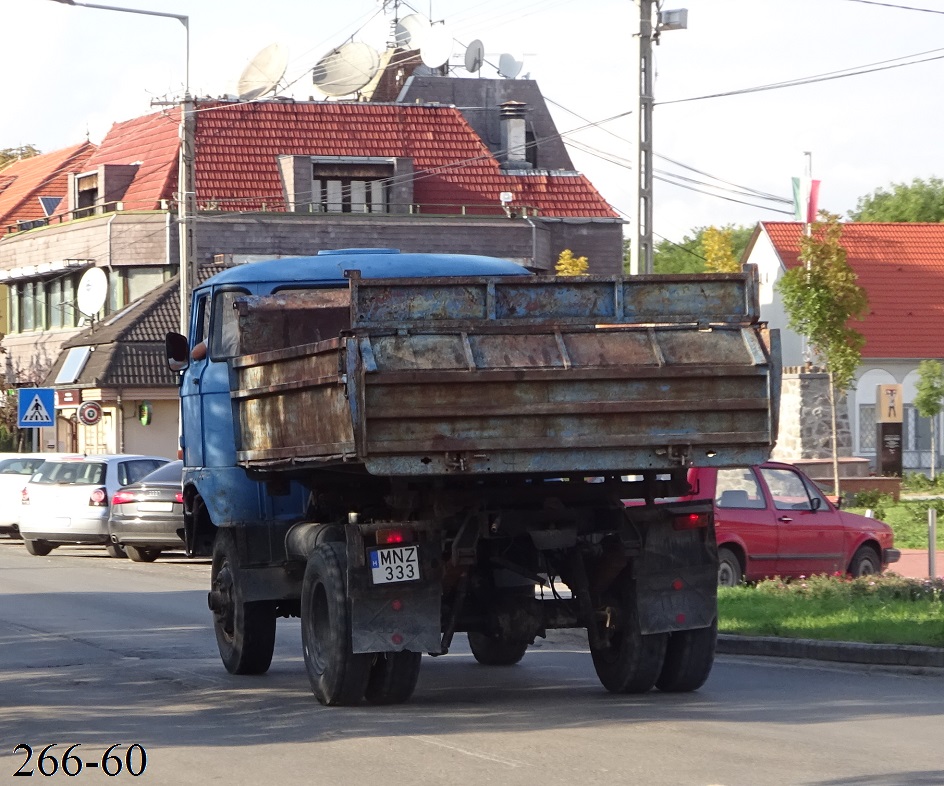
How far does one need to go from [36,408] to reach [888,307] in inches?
1025

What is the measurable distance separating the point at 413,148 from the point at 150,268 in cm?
907

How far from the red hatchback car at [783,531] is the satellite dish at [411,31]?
42058 mm

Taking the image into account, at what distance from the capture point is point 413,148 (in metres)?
52.2

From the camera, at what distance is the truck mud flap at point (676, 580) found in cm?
1048

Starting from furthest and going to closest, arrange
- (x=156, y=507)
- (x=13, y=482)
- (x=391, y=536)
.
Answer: (x=13, y=482) → (x=156, y=507) → (x=391, y=536)

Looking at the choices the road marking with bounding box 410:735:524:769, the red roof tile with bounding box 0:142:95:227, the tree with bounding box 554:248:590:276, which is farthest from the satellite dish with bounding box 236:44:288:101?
the road marking with bounding box 410:735:524:769

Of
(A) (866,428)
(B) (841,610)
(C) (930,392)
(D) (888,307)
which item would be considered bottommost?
(B) (841,610)

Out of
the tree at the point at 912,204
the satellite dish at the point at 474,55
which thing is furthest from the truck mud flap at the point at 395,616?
the tree at the point at 912,204

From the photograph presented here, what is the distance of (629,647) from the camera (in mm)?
10688

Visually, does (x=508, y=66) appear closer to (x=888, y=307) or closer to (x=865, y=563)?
(x=888, y=307)

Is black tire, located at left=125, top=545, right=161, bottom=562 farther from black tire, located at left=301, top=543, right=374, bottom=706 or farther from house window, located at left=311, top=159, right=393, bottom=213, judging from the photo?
house window, located at left=311, top=159, right=393, bottom=213

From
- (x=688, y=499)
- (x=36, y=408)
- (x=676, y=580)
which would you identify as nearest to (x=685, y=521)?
(x=676, y=580)

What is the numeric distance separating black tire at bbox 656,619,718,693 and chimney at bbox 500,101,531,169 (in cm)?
4665

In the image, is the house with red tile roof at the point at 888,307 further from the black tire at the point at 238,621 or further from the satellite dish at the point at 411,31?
the black tire at the point at 238,621
